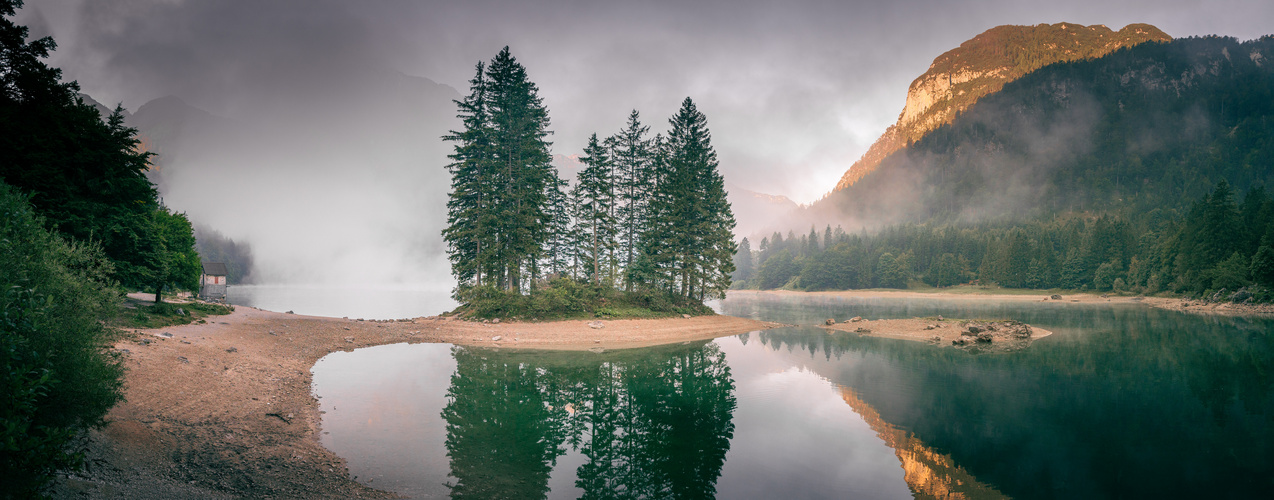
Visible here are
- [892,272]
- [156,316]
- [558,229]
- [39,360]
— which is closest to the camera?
[39,360]

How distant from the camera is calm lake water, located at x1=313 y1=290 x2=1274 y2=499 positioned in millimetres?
9016

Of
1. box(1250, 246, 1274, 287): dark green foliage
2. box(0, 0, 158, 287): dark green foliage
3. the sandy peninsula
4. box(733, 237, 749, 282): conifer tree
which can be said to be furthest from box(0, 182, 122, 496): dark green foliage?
box(733, 237, 749, 282): conifer tree

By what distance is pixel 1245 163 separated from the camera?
142m

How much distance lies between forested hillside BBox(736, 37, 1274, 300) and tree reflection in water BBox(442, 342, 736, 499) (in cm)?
6871

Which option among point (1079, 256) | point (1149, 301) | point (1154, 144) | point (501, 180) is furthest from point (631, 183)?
point (1154, 144)

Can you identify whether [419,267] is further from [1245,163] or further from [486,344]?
[1245,163]

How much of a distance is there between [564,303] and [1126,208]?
191 metres

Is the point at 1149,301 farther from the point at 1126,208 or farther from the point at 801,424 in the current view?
the point at 1126,208

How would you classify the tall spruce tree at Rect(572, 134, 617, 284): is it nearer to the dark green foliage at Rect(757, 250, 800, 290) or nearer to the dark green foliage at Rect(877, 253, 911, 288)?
the dark green foliage at Rect(877, 253, 911, 288)

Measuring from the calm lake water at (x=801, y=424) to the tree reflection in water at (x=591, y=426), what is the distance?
0.06 meters

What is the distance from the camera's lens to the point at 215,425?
969cm

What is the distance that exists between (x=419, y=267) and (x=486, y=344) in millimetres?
116873

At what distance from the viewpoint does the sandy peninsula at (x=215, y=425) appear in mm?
6867

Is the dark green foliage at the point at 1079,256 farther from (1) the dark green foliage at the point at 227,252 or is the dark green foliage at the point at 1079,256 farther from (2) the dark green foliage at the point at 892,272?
(1) the dark green foliage at the point at 227,252
